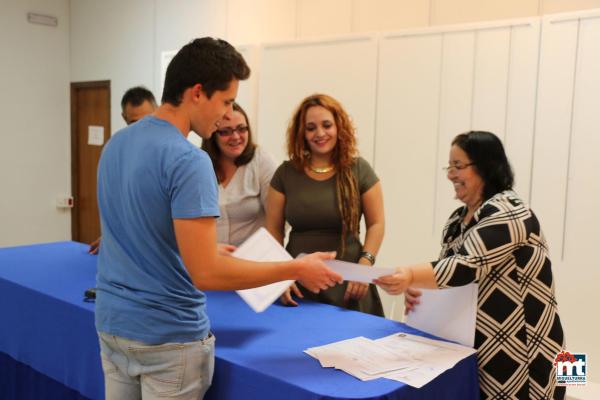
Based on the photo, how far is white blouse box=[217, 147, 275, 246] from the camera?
2.25m

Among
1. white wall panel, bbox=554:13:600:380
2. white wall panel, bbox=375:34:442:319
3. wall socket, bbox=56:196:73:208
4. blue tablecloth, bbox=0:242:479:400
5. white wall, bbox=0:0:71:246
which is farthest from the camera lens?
wall socket, bbox=56:196:73:208

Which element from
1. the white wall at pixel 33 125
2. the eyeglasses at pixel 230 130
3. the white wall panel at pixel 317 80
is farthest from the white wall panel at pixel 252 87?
the white wall at pixel 33 125

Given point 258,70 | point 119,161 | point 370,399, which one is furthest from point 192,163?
point 258,70

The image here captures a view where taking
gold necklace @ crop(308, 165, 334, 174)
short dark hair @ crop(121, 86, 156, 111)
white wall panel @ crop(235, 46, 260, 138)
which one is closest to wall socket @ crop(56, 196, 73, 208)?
white wall panel @ crop(235, 46, 260, 138)

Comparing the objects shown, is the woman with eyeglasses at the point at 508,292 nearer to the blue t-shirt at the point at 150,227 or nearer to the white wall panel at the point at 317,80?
the blue t-shirt at the point at 150,227

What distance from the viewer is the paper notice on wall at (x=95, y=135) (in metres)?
5.85

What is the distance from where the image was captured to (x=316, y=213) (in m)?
2.10

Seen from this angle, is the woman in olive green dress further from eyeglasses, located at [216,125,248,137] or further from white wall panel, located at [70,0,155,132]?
white wall panel, located at [70,0,155,132]

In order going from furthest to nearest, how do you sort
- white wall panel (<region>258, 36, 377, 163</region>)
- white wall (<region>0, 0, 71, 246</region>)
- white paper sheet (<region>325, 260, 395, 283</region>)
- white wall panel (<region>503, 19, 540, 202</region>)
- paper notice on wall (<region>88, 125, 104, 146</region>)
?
paper notice on wall (<region>88, 125, 104, 146</region>)
white wall (<region>0, 0, 71, 246</region>)
white wall panel (<region>258, 36, 377, 163</region>)
white wall panel (<region>503, 19, 540, 202</region>)
white paper sheet (<region>325, 260, 395, 283</region>)

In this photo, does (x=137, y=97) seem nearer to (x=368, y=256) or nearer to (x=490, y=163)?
(x=368, y=256)

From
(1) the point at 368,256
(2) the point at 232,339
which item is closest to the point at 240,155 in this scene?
(1) the point at 368,256

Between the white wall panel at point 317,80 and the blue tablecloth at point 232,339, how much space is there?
1.60 meters

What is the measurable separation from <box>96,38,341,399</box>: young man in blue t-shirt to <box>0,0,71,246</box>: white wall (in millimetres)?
5037

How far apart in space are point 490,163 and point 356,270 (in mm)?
550
